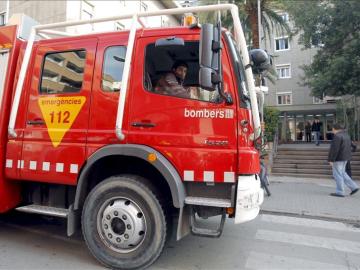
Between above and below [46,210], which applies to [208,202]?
above

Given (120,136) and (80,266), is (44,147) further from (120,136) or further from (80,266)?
(80,266)

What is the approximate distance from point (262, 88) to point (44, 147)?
9.72ft

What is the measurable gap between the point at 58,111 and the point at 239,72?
229 centimetres

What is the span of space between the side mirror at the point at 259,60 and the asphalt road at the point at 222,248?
2.39 m

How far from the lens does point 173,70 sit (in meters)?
3.99

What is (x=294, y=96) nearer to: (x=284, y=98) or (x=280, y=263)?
(x=284, y=98)

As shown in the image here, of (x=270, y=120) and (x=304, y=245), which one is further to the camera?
(x=270, y=120)

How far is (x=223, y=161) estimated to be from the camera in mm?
3680

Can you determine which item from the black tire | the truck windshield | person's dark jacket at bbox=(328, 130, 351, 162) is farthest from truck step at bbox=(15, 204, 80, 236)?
person's dark jacket at bbox=(328, 130, 351, 162)

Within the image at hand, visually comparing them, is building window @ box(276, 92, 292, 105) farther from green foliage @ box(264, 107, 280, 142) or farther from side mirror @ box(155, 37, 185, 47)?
side mirror @ box(155, 37, 185, 47)

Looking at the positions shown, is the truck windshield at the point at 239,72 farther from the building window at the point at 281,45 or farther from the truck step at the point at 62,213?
the building window at the point at 281,45

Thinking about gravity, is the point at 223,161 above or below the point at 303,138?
below

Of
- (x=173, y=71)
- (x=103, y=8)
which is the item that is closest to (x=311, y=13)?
(x=103, y=8)

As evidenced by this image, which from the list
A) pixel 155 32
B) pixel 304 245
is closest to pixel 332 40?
pixel 304 245
